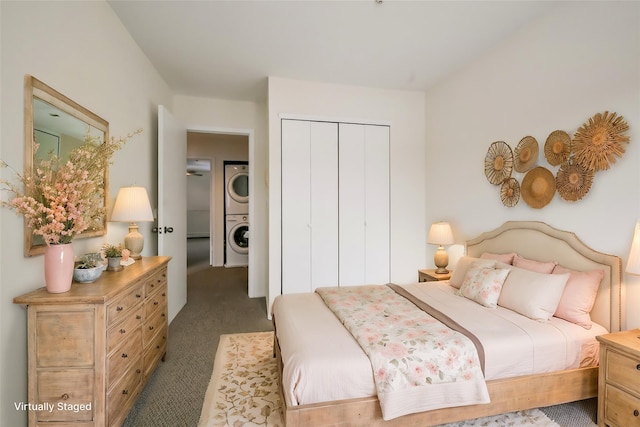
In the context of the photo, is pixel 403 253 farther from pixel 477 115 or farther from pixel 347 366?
pixel 347 366

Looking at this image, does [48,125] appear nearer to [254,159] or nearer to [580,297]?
[254,159]

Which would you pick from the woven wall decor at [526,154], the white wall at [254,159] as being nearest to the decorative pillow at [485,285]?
the woven wall decor at [526,154]

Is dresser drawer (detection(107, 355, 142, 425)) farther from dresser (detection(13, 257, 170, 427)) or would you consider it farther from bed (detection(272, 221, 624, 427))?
bed (detection(272, 221, 624, 427))

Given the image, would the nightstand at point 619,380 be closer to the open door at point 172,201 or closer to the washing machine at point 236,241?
the open door at point 172,201

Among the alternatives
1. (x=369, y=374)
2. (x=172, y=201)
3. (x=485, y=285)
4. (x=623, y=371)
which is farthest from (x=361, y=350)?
(x=172, y=201)

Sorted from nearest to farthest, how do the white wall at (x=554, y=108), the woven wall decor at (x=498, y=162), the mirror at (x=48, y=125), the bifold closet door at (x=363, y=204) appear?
the mirror at (x=48, y=125), the white wall at (x=554, y=108), the woven wall decor at (x=498, y=162), the bifold closet door at (x=363, y=204)

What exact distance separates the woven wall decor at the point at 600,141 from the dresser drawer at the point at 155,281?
3.17 metres

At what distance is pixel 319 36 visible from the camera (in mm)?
2697

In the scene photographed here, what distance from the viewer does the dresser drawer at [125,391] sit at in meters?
1.51

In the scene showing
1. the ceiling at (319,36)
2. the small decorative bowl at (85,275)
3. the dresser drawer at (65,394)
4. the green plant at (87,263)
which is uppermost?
the ceiling at (319,36)

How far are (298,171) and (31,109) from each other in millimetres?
2397

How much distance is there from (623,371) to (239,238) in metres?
6.21

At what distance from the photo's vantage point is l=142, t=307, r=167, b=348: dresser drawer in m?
2.02

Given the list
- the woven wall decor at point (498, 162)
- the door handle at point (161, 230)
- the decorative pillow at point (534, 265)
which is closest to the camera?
the decorative pillow at point (534, 265)
